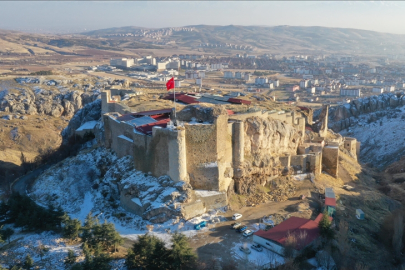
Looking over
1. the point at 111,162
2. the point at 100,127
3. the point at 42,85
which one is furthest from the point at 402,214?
the point at 42,85

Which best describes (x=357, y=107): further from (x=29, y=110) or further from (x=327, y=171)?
(x=29, y=110)

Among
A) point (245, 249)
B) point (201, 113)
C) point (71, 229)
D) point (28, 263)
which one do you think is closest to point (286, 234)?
point (245, 249)

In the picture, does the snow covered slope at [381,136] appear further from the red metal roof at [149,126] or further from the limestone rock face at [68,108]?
the limestone rock face at [68,108]

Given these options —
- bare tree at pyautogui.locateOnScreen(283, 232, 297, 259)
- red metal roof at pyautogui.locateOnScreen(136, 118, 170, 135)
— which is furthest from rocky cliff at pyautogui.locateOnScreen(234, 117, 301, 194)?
bare tree at pyautogui.locateOnScreen(283, 232, 297, 259)

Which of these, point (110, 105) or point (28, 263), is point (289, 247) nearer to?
point (28, 263)

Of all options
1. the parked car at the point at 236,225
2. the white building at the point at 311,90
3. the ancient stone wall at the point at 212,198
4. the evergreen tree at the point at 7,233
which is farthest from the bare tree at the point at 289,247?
the white building at the point at 311,90

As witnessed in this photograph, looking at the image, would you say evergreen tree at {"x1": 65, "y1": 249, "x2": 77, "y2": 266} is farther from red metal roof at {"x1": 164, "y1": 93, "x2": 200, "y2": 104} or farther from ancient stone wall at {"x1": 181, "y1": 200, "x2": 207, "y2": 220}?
red metal roof at {"x1": 164, "y1": 93, "x2": 200, "y2": 104}

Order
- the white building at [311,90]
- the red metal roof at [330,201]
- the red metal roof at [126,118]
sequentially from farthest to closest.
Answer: the white building at [311,90], the red metal roof at [126,118], the red metal roof at [330,201]
